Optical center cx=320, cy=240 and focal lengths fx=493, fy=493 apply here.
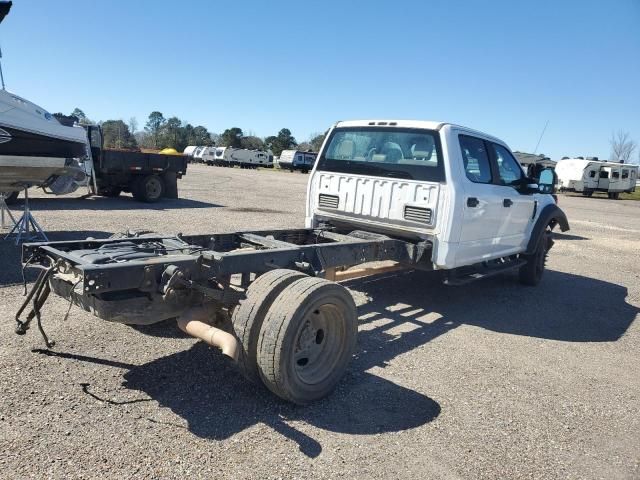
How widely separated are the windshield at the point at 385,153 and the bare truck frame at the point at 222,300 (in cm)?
206

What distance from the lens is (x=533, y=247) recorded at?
7238mm

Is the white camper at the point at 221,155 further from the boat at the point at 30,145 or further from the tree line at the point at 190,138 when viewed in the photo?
the boat at the point at 30,145

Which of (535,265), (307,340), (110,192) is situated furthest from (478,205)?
(110,192)

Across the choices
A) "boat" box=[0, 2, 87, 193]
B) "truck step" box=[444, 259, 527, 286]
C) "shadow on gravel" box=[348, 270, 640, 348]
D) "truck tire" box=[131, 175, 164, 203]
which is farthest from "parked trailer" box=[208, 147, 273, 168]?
"truck step" box=[444, 259, 527, 286]

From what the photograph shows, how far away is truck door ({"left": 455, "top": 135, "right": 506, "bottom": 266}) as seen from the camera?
18.0 feet

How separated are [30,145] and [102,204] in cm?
612

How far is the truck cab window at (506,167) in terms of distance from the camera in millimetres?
6324

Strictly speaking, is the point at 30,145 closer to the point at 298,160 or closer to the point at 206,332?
the point at 206,332

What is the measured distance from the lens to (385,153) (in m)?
5.83

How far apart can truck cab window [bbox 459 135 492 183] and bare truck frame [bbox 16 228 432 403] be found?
263 cm

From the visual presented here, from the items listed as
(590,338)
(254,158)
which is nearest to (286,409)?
(590,338)

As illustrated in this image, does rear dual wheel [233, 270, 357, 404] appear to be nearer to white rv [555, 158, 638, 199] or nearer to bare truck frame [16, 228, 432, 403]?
bare truck frame [16, 228, 432, 403]

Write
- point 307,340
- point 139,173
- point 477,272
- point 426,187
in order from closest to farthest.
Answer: point 307,340 < point 426,187 < point 477,272 < point 139,173

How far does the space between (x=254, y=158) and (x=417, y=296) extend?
53.4m
